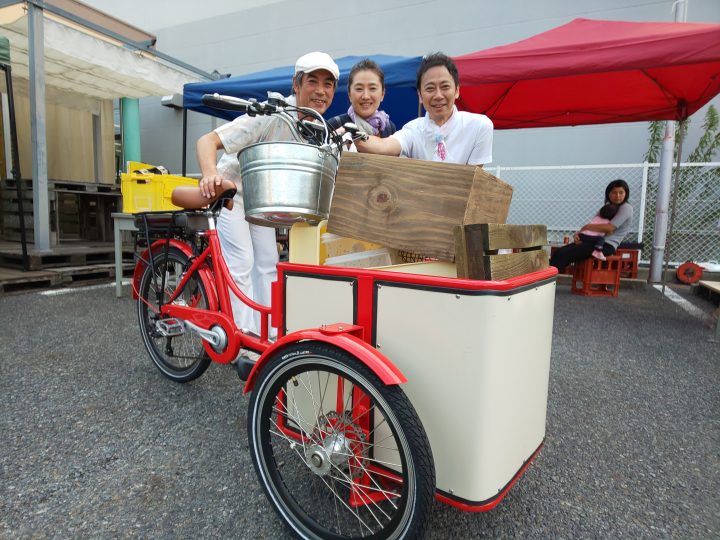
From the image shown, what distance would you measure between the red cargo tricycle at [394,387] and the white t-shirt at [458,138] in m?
0.63

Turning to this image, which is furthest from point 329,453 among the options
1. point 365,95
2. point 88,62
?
point 88,62

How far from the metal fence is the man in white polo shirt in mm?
4382

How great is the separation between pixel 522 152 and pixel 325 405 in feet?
21.5

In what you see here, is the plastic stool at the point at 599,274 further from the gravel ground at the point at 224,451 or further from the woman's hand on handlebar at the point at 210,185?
the woman's hand on handlebar at the point at 210,185

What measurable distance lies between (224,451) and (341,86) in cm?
339

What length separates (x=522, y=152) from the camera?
695 centimetres

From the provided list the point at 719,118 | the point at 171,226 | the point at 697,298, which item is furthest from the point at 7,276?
the point at 719,118

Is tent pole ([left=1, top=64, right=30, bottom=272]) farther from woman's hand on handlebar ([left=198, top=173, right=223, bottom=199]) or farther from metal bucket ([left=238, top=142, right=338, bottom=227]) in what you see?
metal bucket ([left=238, top=142, right=338, bottom=227])

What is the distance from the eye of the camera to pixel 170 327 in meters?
2.31

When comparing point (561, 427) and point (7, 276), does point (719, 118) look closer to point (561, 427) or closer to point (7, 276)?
point (561, 427)

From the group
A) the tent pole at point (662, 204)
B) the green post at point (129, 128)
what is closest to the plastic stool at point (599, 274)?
the tent pole at point (662, 204)

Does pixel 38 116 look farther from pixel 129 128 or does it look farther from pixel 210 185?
pixel 210 185

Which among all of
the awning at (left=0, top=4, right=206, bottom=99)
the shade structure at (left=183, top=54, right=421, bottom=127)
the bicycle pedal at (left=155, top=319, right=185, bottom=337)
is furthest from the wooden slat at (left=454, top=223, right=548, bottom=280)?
the awning at (left=0, top=4, right=206, bottom=99)

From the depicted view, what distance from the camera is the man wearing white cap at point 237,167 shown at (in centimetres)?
196
